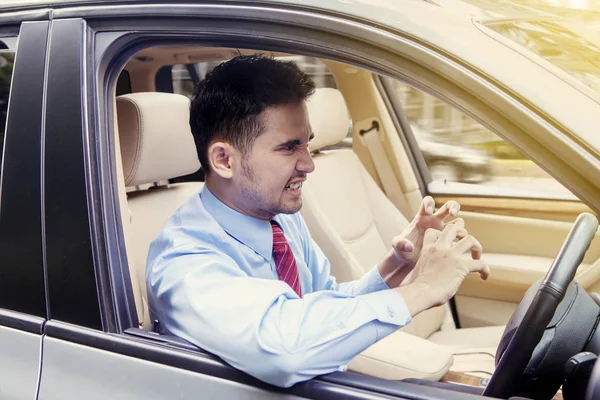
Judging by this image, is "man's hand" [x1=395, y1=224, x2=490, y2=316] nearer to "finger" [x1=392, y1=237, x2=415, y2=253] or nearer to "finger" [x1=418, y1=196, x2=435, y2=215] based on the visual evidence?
"finger" [x1=392, y1=237, x2=415, y2=253]

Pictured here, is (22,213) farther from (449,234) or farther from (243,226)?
(449,234)

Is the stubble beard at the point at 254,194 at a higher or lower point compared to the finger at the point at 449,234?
higher

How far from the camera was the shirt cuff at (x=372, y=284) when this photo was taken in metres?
1.76

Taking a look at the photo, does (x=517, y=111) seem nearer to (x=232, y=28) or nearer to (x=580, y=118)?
(x=580, y=118)

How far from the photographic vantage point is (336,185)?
298 centimetres

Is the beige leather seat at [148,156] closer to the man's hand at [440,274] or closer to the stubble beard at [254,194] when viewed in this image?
the stubble beard at [254,194]

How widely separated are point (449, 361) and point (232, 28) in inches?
44.6

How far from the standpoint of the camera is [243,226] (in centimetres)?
153

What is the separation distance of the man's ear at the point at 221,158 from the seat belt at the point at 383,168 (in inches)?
75.0

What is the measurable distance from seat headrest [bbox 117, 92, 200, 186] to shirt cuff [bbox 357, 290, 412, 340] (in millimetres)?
765

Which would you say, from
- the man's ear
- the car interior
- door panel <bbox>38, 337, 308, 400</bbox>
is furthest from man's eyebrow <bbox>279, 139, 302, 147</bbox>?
door panel <bbox>38, 337, 308, 400</bbox>

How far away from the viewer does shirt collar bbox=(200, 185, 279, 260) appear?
1.53 meters

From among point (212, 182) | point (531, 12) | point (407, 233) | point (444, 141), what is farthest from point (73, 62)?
point (444, 141)

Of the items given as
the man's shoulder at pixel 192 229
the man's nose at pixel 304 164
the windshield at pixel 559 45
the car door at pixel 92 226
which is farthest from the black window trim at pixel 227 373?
the windshield at pixel 559 45
